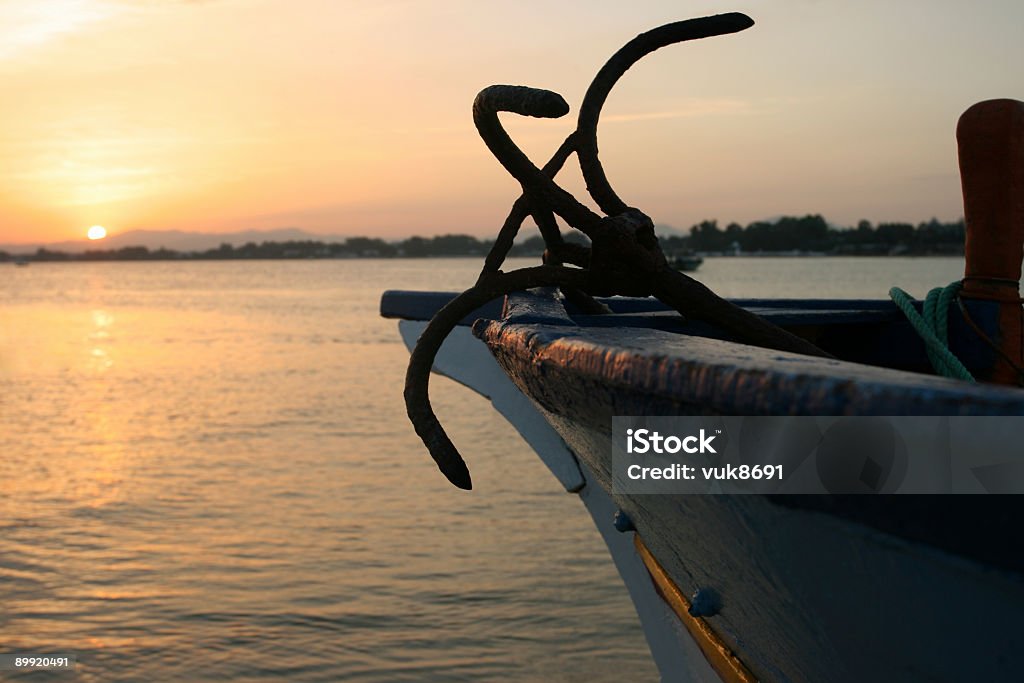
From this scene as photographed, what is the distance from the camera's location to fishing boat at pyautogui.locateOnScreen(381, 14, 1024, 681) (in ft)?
2.50

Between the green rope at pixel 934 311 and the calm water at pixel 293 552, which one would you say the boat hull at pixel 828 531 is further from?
the calm water at pixel 293 552

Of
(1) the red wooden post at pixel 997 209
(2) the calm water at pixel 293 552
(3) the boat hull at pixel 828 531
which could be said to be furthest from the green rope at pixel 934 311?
(2) the calm water at pixel 293 552

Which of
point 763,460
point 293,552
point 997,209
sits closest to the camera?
point 763,460

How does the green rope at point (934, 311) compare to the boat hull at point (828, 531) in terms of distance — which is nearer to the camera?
the boat hull at point (828, 531)

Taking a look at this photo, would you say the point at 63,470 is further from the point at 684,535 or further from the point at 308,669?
the point at 684,535

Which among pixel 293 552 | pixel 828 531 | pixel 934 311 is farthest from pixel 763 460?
pixel 293 552

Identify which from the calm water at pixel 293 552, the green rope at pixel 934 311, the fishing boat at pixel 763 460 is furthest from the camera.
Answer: the calm water at pixel 293 552

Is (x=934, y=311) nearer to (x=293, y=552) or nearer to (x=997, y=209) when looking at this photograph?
(x=997, y=209)

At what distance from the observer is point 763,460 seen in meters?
0.88

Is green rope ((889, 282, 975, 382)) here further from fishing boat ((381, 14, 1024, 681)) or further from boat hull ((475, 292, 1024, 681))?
boat hull ((475, 292, 1024, 681))

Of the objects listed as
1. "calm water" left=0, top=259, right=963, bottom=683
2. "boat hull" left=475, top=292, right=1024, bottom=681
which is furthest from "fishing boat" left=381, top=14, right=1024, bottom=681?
"calm water" left=0, top=259, right=963, bottom=683

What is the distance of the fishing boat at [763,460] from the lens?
0.76 m

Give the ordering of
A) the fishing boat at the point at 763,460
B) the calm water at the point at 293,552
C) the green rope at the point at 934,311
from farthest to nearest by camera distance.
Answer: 1. the calm water at the point at 293,552
2. the green rope at the point at 934,311
3. the fishing boat at the point at 763,460

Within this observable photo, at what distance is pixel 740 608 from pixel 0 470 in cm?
1105
